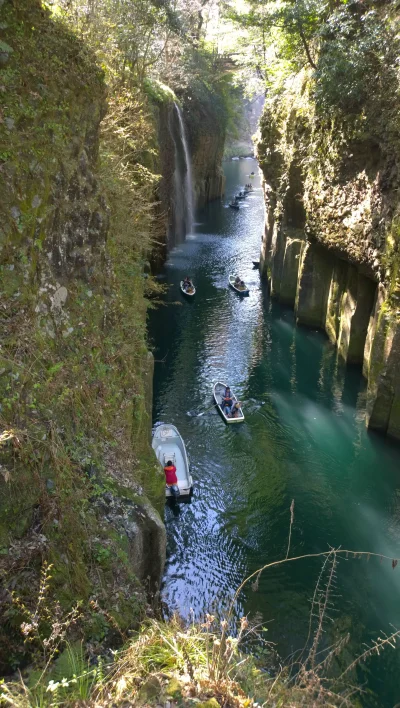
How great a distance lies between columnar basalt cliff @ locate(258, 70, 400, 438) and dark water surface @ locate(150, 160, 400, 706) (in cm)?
161

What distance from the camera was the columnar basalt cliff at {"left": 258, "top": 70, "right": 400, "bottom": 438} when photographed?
15844 millimetres

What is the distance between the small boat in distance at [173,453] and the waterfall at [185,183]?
2381cm

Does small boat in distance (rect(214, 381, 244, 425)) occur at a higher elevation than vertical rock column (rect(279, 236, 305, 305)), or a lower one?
lower

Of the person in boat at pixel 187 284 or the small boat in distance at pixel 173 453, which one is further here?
the person in boat at pixel 187 284

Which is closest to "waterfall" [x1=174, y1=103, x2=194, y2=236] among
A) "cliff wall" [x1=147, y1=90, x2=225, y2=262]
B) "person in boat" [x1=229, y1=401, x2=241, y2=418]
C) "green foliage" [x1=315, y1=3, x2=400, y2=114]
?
"cliff wall" [x1=147, y1=90, x2=225, y2=262]

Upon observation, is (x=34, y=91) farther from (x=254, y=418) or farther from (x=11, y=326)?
(x=254, y=418)

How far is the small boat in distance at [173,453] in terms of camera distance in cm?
1366

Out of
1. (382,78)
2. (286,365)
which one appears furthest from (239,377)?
(382,78)

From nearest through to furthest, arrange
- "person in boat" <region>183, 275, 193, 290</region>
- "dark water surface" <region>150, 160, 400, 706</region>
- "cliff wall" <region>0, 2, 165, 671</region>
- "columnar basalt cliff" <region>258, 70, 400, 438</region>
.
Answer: "cliff wall" <region>0, 2, 165, 671</region>, "dark water surface" <region>150, 160, 400, 706</region>, "columnar basalt cliff" <region>258, 70, 400, 438</region>, "person in boat" <region>183, 275, 193, 290</region>

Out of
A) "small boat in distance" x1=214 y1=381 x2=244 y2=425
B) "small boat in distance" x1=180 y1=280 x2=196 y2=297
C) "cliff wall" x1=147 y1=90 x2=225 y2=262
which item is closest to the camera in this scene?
"small boat in distance" x1=214 y1=381 x2=244 y2=425

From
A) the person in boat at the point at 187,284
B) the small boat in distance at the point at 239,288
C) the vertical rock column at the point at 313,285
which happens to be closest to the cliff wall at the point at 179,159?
the person in boat at the point at 187,284

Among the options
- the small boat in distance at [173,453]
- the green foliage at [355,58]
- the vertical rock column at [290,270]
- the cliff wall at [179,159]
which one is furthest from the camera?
the cliff wall at [179,159]

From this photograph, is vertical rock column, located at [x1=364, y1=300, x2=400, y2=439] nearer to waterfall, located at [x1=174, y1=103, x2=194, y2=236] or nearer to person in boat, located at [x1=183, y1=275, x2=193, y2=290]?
person in boat, located at [x1=183, y1=275, x2=193, y2=290]

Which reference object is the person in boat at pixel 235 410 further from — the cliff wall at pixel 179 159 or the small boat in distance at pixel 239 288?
the small boat in distance at pixel 239 288
